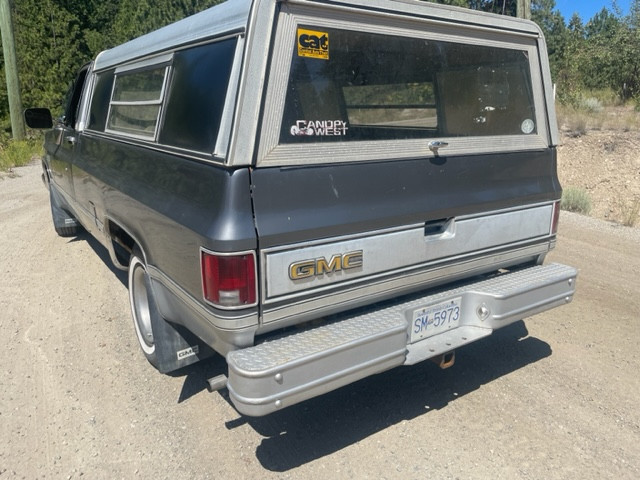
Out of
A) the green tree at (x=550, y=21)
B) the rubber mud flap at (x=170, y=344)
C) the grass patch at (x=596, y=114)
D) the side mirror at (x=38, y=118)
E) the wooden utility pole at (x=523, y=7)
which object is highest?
the green tree at (x=550, y=21)

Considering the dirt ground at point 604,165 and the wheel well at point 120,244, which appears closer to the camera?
the wheel well at point 120,244

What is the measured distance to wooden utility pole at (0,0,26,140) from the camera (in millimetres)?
14594

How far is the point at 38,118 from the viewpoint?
5.64 meters

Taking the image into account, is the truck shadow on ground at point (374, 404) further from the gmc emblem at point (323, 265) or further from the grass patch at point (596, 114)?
the grass patch at point (596, 114)

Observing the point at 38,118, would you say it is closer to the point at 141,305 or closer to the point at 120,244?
the point at 120,244

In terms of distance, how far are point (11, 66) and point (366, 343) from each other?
15819mm

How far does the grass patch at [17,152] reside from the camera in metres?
12.9

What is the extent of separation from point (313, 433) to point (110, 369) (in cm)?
159

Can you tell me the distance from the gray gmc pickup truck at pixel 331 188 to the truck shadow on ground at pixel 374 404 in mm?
456

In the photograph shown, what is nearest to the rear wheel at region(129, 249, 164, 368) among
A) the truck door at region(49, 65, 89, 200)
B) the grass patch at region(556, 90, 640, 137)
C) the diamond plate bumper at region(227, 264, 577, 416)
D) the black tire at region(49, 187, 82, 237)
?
the diamond plate bumper at region(227, 264, 577, 416)

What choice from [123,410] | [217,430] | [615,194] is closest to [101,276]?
[123,410]

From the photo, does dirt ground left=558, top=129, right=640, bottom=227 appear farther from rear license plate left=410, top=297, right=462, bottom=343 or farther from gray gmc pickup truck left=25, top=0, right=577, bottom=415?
rear license plate left=410, top=297, right=462, bottom=343

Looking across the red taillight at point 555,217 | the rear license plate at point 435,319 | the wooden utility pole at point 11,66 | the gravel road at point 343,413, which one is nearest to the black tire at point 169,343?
the gravel road at point 343,413

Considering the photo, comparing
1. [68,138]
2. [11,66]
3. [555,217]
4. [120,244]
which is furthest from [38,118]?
[11,66]
